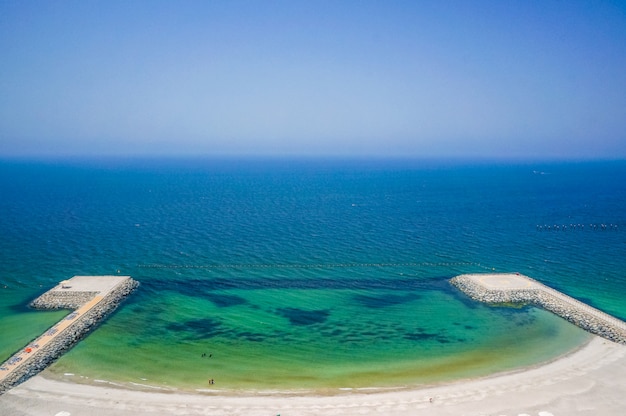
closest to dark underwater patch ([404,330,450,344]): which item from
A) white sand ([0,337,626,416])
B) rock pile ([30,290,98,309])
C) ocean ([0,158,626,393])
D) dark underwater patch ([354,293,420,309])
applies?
ocean ([0,158,626,393])

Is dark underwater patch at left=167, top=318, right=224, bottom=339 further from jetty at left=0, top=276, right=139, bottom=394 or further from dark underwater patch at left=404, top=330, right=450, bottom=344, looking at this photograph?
dark underwater patch at left=404, top=330, right=450, bottom=344

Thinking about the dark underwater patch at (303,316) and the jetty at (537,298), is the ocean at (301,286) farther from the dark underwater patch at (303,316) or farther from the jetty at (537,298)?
the jetty at (537,298)

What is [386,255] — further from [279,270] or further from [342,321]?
[342,321]

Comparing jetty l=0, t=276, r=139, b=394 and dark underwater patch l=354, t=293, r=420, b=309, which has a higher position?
jetty l=0, t=276, r=139, b=394

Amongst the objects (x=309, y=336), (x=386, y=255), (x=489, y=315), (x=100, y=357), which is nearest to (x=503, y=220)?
(x=386, y=255)

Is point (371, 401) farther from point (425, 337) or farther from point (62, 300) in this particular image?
point (62, 300)

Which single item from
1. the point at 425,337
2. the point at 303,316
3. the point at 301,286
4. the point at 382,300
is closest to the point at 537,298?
the point at 425,337

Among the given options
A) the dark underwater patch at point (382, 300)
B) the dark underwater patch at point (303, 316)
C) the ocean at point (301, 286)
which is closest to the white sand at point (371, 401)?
the ocean at point (301, 286)
